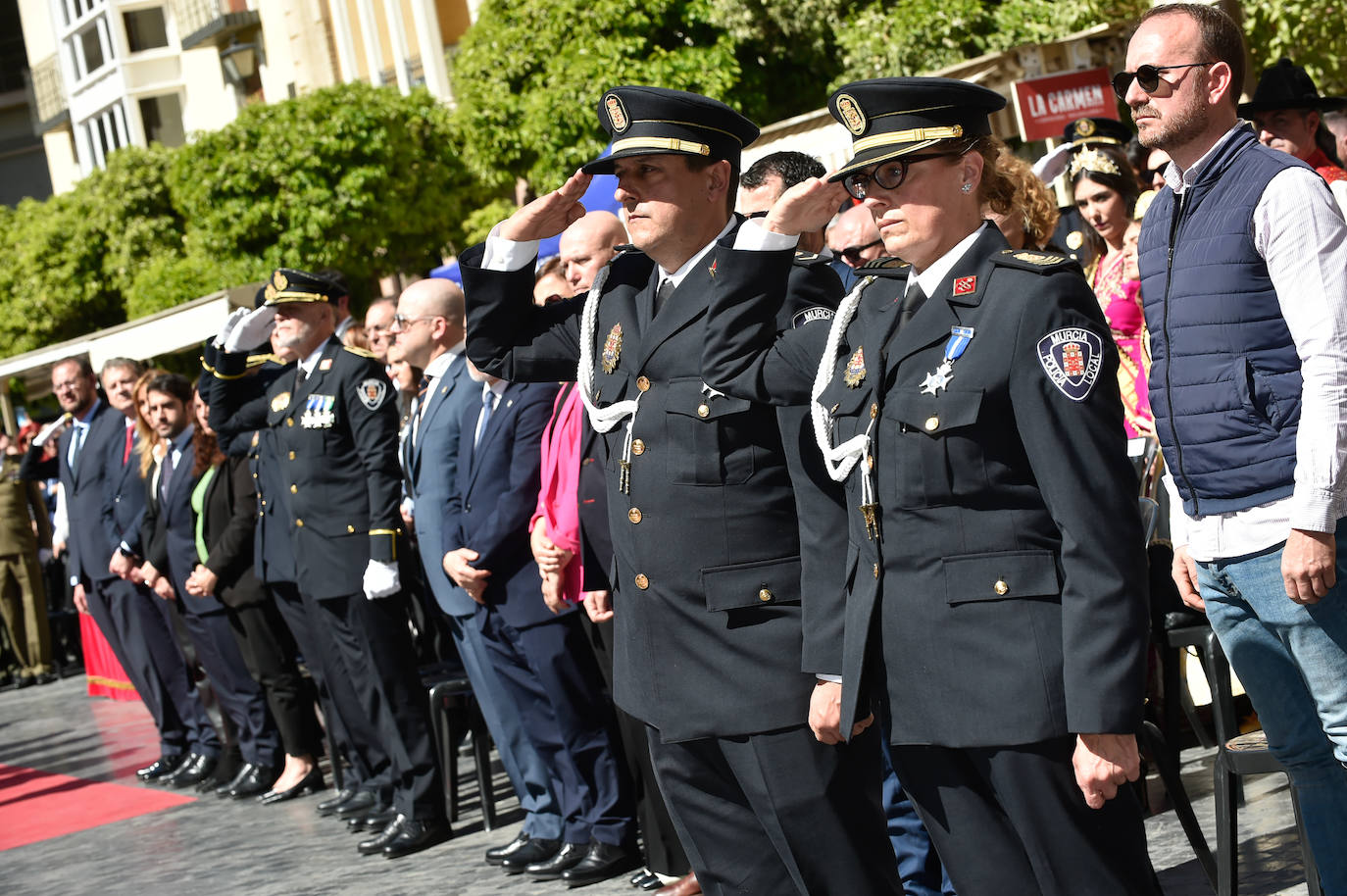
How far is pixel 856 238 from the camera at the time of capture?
17.8 feet

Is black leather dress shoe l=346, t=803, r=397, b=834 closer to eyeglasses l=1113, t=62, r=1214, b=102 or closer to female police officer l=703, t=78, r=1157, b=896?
female police officer l=703, t=78, r=1157, b=896

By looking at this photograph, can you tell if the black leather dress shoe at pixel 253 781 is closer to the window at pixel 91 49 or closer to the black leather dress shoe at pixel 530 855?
the black leather dress shoe at pixel 530 855

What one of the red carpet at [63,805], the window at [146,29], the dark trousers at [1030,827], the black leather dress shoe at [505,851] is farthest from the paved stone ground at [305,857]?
the window at [146,29]

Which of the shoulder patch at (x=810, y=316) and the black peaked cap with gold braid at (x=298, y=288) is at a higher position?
the black peaked cap with gold braid at (x=298, y=288)

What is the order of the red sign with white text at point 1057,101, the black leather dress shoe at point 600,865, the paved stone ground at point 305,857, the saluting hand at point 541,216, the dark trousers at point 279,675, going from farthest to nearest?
the red sign with white text at point 1057,101, the dark trousers at point 279,675, the black leather dress shoe at point 600,865, the paved stone ground at point 305,857, the saluting hand at point 541,216

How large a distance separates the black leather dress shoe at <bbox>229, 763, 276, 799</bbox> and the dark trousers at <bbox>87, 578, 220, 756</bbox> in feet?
2.45

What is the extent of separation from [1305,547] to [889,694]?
2.99 feet

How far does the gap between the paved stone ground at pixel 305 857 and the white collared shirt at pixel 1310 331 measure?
5.06ft

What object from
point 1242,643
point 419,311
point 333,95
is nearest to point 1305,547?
point 1242,643

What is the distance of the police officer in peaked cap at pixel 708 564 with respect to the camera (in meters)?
3.45

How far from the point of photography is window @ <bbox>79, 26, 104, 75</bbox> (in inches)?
1745

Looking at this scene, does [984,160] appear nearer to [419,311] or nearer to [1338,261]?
[1338,261]

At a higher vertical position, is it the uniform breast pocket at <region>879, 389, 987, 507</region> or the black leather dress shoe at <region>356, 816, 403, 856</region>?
the uniform breast pocket at <region>879, 389, 987, 507</region>

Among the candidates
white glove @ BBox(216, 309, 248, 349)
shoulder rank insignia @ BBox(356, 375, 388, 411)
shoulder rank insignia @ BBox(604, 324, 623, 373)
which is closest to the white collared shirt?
shoulder rank insignia @ BBox(604, 324, 623, 373)
